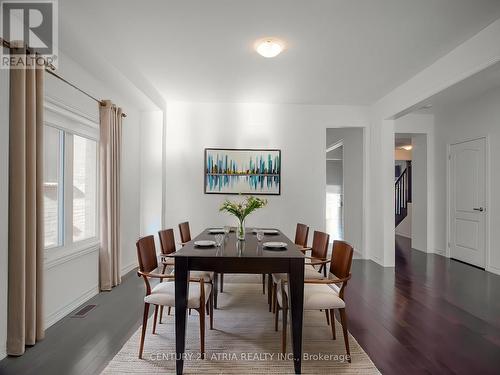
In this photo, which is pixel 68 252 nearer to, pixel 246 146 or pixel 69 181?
pixel 69 181

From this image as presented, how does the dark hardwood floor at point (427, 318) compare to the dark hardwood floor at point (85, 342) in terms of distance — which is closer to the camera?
the dark hardwood floor at point (85, 342)

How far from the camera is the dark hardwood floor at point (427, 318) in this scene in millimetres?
2262

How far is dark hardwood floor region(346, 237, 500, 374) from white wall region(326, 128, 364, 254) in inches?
49.3

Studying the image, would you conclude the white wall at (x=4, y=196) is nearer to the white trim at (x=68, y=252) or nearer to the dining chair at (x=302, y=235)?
the white trim at (x=68, y=252)

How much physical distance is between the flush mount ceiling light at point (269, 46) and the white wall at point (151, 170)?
271cm

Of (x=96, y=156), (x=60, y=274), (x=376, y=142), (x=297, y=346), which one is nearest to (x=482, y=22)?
(x=376, y=142)

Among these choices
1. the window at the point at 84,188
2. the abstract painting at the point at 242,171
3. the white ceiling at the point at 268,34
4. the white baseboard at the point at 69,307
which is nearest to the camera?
the white ceiling at the point at 268,34

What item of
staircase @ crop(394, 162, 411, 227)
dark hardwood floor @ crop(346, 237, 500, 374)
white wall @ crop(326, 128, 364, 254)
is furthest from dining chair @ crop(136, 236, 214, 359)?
staircase @ crop(394, 162, 411, 227)

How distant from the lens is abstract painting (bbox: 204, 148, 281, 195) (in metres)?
5.43

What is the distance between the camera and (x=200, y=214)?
18.0ft

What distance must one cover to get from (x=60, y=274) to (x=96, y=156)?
1531mm

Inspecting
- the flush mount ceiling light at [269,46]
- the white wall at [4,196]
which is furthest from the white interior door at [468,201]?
the white wall at [4,196]

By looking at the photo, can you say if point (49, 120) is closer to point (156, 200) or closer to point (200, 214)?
point (156, 200)

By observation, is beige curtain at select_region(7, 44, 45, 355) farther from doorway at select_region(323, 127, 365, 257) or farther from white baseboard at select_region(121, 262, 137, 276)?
doorway at select_region(323, 127, 365, 257)
